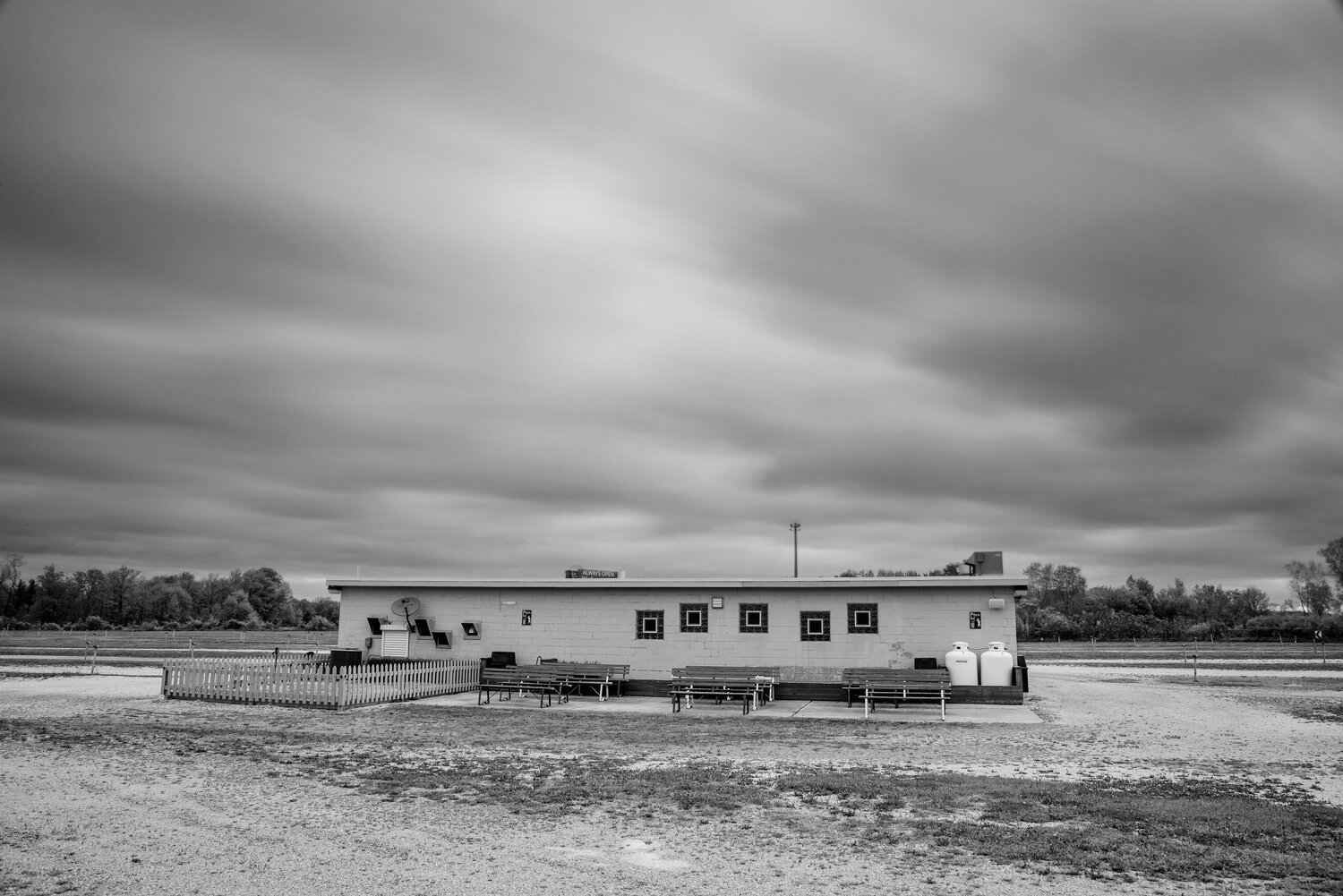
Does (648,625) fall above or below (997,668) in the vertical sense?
above

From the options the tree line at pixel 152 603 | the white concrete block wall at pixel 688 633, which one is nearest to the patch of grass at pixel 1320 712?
the white concrete block wall at pixel 688 633

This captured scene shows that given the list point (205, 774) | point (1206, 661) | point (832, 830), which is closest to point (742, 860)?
point (832, 830)

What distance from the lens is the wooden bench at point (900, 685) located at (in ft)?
64.2

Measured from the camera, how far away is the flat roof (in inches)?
861

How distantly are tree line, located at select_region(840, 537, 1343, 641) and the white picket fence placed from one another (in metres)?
24.0

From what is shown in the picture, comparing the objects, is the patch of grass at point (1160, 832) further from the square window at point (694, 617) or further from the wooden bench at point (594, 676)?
the square window at point (694, 617)

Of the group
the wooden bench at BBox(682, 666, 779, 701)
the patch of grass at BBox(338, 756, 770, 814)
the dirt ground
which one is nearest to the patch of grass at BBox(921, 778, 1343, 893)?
the dirt ground

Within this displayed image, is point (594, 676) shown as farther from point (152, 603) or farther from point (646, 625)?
point (152, 603)

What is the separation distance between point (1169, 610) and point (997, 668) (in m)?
81.4

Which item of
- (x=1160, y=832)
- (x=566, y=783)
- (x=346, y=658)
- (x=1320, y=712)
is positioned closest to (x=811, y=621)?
(x=1320, y=712)

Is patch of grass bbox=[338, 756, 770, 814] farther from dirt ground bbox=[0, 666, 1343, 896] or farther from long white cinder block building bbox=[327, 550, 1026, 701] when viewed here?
long white cinder block building bbox=[327, 550, 1026, 701]

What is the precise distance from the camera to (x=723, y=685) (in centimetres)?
2098

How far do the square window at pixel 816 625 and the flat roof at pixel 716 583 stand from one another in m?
0.69

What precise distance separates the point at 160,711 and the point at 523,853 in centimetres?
1423
